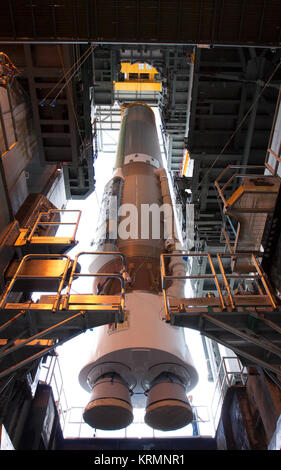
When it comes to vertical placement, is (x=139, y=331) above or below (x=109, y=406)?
above

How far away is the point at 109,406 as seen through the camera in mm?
6094

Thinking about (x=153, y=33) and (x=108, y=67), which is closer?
(x=153, y=33)

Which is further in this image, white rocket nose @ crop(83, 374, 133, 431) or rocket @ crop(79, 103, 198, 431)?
rocket @ crop(79, 103, 198, 431)

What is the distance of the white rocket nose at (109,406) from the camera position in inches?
242

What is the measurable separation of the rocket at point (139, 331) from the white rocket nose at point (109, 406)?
0.02 meters

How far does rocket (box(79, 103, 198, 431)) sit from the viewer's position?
20.8 feet

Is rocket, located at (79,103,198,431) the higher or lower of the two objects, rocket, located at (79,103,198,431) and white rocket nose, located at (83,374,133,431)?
the higher

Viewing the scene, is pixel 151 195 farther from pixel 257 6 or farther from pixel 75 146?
pixel 257 6

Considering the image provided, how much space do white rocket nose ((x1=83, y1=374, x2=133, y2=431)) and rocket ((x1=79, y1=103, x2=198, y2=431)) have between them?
0.02 m

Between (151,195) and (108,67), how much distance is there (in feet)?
27.5

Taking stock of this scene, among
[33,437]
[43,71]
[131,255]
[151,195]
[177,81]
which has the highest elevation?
[177,81]

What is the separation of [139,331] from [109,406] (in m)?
1.57

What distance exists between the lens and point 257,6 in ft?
29.2
